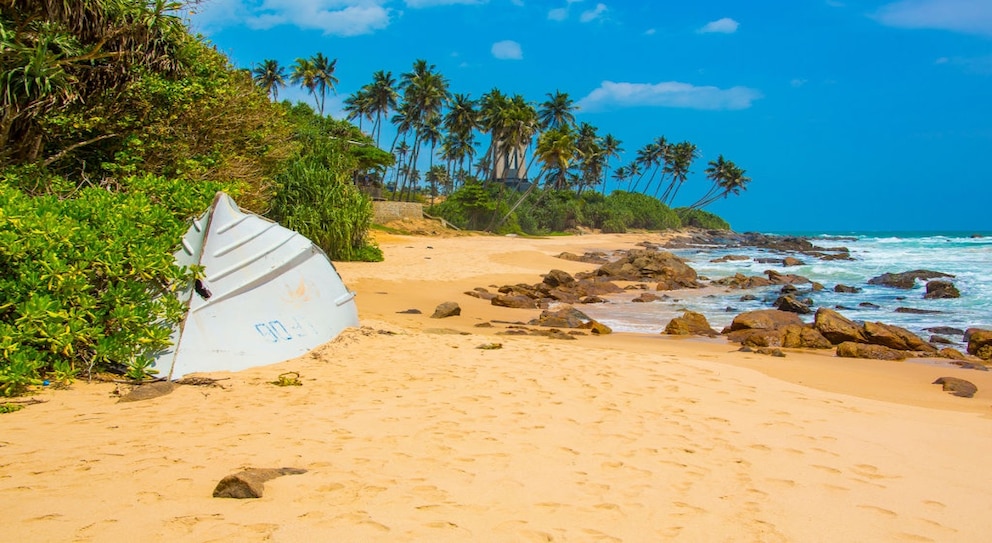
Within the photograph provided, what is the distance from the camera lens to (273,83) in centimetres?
5831

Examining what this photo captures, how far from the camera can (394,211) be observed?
39.8 metres

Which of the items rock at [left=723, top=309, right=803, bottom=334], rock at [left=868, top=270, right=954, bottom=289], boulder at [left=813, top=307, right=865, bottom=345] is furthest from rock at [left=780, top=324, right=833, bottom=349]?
rock at [left=868, top=270, right=954, bottom=289]

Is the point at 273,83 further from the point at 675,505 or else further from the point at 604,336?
the point at 675,505

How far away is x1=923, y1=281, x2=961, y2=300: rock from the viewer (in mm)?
18297

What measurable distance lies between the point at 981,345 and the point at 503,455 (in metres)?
9.38

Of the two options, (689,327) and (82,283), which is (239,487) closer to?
(82,283)

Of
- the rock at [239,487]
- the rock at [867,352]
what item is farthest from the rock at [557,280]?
the rock at [239,487]

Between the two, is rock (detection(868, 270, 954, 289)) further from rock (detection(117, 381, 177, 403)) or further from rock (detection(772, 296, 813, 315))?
rock (detection(117, 381, 177, 403))

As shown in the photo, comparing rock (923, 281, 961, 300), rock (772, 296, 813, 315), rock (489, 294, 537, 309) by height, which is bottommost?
rock (489, 294, 537, 309)

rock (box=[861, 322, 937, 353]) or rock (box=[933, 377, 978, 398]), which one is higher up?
rock (box=[861, 322, 937, 353])

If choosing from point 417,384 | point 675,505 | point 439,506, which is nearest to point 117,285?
point 417,384

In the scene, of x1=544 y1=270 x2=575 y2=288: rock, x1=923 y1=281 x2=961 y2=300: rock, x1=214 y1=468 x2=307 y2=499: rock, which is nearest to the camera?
x1=214 y1=468 x2=307 y2=499: rock

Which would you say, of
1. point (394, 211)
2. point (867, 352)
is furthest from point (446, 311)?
point (394, 211)

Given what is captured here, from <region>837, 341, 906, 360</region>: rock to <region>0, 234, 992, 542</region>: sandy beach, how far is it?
7.40 ft
